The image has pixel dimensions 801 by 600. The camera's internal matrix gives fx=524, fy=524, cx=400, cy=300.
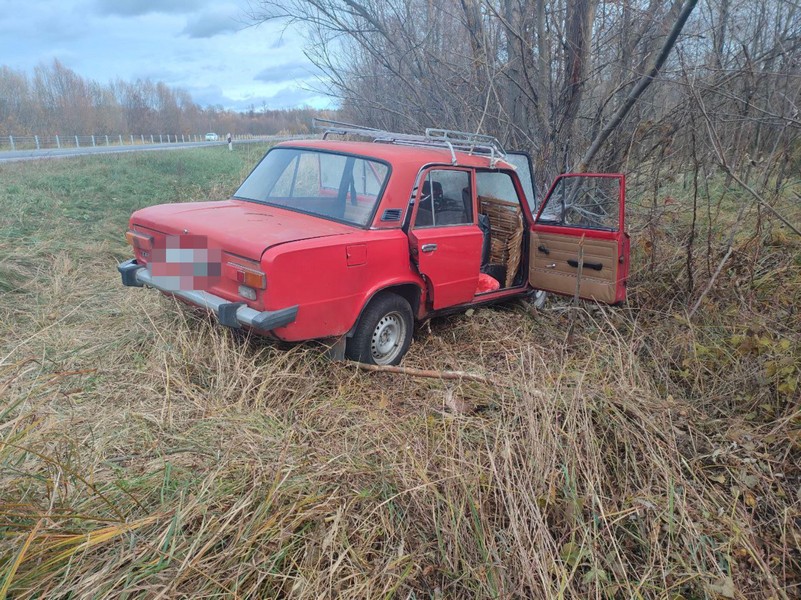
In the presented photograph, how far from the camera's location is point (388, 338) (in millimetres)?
4262

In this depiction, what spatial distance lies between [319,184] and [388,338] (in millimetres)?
1403

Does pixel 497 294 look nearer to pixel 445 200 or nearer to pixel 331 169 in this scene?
pixel 445 200

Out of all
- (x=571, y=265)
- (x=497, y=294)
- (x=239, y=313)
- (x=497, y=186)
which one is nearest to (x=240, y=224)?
(x=239, y=313)

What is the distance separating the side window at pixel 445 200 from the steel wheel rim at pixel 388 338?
79 centimetres

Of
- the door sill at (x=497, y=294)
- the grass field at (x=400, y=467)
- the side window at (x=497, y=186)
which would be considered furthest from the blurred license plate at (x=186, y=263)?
the side window at (x=497, y=186)

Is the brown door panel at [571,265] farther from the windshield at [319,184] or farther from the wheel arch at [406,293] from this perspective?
the windshield at [319,184]

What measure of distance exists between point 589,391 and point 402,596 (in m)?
1.64

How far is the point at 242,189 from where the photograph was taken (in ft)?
15.4

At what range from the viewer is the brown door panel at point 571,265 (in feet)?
15.3

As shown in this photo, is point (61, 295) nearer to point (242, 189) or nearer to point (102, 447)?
point (242, 189)

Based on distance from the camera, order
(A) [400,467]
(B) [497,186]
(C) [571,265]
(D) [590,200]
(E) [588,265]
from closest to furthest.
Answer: (A) [400,467] → (E) [588,265] → (C) [571,265] → (B) [497,186] → (D) [590,200]

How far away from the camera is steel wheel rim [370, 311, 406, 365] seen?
4121 mm

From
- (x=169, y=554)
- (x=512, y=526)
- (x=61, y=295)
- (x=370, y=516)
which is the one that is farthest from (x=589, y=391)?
(x=61, y=295)

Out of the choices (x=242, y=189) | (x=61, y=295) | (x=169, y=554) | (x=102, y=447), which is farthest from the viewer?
(x=61, y=295)
